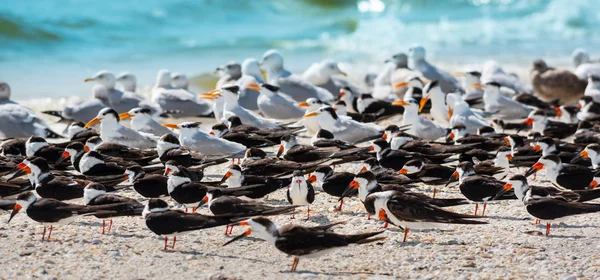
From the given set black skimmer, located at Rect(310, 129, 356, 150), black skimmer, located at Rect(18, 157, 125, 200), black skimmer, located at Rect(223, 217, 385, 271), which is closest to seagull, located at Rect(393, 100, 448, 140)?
black skimmer, located at Rect(310, 129, 356, 150)

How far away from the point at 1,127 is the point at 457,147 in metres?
5.35

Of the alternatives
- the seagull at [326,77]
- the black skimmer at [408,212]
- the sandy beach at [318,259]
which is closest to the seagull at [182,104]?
the seagull at [326,77]

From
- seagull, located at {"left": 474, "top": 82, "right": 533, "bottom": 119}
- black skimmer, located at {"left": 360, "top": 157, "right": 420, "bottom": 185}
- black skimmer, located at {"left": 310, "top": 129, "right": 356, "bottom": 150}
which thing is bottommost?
seagull, located at {"left": 474, "top": 82, "right": 533, "bottom": 119}

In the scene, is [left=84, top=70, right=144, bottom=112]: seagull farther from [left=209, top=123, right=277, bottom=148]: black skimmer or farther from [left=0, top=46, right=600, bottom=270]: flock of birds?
[left=209, top=123, right=277, bottom=148]: black skimmer

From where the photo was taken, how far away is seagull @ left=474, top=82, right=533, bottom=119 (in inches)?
488

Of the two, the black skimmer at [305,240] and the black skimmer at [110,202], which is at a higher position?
the black skimmer at [305,240]

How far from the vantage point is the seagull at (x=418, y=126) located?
10727 millimetres

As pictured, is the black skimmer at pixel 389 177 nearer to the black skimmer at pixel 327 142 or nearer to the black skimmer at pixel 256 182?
the black skimmer at pixel 256 182

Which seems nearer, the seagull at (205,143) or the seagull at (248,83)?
the seagull at (205,143)

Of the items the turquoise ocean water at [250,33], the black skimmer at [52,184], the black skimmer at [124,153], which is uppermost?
the black skimmer at [52,184]

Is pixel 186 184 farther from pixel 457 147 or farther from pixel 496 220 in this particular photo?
pixel 457 147

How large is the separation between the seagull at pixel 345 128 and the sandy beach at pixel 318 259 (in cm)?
319

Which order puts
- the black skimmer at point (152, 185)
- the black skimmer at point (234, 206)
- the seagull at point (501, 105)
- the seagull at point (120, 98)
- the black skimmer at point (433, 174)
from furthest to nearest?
the seagull at point (120, 98)
the seagull at point (501, 105)
the black skimmer at point (433, 174)
the black skimmer at point (152, 185)
the black skimmer at point (234, 206)

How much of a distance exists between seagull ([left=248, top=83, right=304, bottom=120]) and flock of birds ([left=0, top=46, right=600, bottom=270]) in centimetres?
2
